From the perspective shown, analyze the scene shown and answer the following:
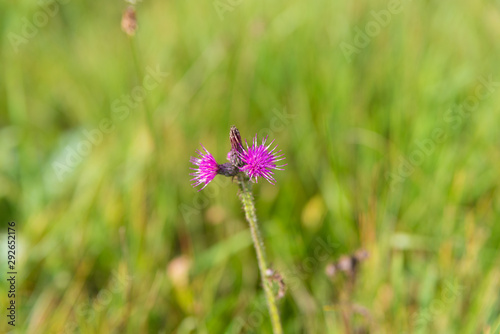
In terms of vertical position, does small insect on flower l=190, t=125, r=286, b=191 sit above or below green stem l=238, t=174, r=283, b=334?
above

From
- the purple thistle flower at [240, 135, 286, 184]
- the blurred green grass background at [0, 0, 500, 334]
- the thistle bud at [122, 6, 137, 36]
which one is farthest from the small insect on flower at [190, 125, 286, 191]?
the thistle bud at [122, 6, 137, 36]

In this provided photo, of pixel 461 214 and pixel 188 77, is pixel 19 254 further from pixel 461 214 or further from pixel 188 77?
pixel 461 214

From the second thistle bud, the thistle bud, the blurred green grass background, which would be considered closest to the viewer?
the second thistle bud

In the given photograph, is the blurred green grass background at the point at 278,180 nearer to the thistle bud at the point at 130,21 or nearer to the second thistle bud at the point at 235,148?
the thistle bud at the point at 130,21

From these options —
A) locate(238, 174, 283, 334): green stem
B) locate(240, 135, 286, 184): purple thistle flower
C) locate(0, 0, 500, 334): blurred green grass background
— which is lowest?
locate(238, 174, 283, 334): green stem

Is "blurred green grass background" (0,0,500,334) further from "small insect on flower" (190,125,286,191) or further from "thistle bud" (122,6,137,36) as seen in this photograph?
"small insect on flower" (190,125,286,191)

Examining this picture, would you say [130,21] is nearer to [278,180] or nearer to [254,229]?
[254,229]

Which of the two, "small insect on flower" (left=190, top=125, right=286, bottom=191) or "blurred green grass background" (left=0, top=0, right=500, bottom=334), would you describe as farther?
"blurred green grass background" (left=0, top=0, right=500, bottom=334)
